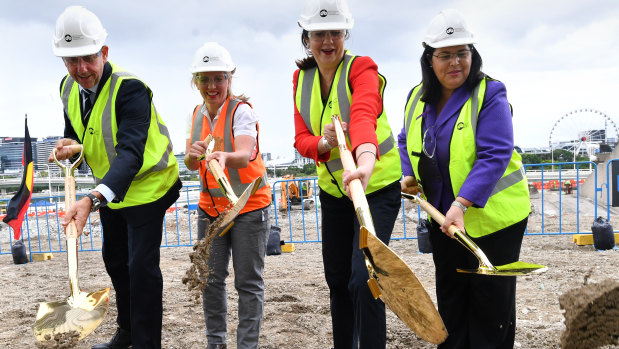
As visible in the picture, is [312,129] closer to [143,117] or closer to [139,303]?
[143,117]

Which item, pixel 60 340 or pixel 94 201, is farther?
pixel 94 201

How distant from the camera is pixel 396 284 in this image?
1812 mm

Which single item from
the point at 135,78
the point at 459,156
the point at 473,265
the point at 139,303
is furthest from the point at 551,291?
the point at 135,78

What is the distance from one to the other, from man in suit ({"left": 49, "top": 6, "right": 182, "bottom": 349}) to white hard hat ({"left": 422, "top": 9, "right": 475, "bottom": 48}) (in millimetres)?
1596

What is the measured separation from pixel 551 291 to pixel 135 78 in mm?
4157

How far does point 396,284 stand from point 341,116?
97cm

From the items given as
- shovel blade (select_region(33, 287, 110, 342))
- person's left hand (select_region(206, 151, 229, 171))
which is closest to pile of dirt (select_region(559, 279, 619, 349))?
person's left hand (select_region(206, 151, 229, 171))

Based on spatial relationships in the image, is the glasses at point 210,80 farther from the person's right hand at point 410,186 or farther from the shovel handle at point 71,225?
the person's right hand at point 410,186

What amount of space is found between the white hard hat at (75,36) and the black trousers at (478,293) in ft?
6.50

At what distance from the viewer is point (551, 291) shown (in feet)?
15.5

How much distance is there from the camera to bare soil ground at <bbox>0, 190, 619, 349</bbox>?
357 centimetres

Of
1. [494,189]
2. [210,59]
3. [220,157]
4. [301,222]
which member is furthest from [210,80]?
[301,222]

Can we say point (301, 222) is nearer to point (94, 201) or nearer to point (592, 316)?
point (94, 201)

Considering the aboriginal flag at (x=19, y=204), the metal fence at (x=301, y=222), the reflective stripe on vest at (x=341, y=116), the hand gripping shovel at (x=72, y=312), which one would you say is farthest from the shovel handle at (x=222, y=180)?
the metal fence at (x=301, y=222)
